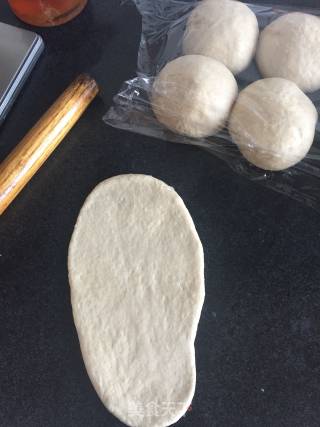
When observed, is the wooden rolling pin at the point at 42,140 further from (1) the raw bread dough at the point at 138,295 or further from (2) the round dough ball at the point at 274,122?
(2) the round dough ball at the point at 274,122

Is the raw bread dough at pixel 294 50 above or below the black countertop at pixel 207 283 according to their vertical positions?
above

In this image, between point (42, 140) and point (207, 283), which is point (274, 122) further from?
point (42, 140)

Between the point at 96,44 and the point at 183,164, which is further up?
the point at 96,44

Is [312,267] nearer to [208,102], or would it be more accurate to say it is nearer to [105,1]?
[208,102]

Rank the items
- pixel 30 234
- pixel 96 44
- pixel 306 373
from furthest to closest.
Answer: pixel 96 44 < pixel 30 234 < pixel 306 373

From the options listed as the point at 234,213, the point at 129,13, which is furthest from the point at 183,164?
the point at 129,13

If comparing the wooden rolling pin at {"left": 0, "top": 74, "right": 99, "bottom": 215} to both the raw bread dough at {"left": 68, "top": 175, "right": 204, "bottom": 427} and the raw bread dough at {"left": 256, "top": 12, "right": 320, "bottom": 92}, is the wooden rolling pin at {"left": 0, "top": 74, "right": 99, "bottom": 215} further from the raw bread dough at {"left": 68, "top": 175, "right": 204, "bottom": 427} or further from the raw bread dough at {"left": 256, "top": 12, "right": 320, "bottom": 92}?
the raw bread dough at {"left": 256, "top": 12, "right": 320, "bottom": 92}

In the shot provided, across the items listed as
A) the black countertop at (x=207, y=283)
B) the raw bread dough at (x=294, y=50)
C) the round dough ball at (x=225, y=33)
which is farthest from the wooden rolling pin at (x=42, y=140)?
the raw bread dough at (x=294, y=50)
